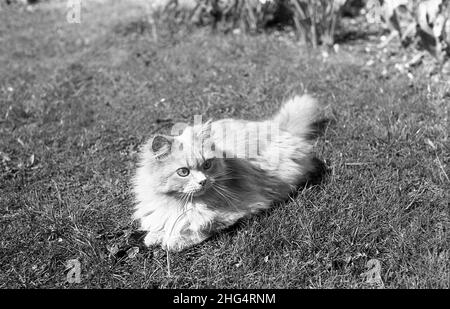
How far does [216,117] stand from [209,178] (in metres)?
1.78

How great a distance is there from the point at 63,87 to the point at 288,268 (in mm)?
3910

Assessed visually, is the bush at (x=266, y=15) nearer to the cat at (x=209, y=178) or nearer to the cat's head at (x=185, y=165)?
the cat at (x=209, y=178)

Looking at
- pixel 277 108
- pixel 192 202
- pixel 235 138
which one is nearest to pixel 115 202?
pixel 192 202

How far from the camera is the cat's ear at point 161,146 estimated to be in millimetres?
2775

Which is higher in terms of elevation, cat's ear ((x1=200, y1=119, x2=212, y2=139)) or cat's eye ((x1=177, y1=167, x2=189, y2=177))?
cat's ear ((x1=200, y1=119, x2=212, y2=139))

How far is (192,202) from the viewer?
2.92 metres

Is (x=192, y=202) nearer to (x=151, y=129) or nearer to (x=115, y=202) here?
(x=115, y=202)

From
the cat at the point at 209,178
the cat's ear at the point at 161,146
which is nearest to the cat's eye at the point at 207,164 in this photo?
the cat at the point at 209,178

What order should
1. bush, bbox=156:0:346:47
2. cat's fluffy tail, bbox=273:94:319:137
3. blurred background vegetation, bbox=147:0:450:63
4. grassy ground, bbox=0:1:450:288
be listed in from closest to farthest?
grassy ground, bbox=0:1:450:288
cat's fluffy tail, bbox=273:94:319:137
blurred background vegetation, bbox=147:0:450:63
bush, bbox=156:0:346:47

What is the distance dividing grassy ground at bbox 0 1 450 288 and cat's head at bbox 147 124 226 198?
442 millimetres

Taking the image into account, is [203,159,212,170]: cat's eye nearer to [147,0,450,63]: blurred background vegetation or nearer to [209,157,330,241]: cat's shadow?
[209,157,330,241]: cat's shadow

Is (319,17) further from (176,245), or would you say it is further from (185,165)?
(176,245)

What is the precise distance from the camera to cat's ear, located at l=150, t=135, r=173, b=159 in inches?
109

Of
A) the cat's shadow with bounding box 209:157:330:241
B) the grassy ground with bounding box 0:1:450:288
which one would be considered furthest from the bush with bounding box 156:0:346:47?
the cat's shadow with bounding box 209:157:330:241
